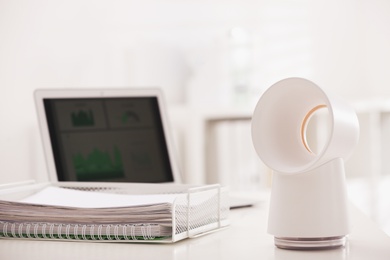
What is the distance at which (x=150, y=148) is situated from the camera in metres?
1.61

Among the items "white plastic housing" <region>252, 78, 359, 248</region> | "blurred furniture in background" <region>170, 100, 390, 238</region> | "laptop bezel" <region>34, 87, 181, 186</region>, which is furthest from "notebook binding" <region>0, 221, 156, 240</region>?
"blurred furniture in background" <region>170, 100, 390, 238</region>

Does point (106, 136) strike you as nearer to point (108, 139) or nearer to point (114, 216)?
point (108, 139)

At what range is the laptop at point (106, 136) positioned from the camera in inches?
57.5

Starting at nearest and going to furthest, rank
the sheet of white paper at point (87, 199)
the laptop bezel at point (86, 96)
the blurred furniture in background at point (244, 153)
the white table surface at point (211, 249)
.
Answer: the white table surface at point (211, 249) → the sheet of white paper at point (87, 199) → the laptop bezel at point (86, 96) → the blurred furniture in background at point (244, 153)

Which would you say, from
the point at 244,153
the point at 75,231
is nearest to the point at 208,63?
the point at 244,153

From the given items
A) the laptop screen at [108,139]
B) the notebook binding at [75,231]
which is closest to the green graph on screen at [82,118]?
the laptop screen at [108,139]

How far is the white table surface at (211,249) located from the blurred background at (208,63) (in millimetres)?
674

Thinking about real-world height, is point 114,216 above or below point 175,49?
below

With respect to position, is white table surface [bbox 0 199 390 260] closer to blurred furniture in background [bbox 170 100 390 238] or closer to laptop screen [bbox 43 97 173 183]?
laptop screen [bbox 43 97 173 183]

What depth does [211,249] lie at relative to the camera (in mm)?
805

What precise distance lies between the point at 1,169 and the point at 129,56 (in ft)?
2.98

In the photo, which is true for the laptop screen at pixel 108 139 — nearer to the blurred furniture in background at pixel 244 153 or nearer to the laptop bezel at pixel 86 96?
the laptop bezel at pixel 86 96

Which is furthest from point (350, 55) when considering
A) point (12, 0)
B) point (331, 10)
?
point (12, 0)

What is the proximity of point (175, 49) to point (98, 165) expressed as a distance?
1.22 meters
